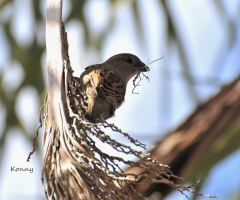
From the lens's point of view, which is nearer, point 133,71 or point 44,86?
point 44,86

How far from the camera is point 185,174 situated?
260cm

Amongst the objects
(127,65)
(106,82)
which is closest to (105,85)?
(106,82)

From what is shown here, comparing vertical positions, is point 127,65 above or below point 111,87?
above

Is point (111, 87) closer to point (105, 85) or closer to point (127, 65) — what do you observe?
point (105, 85)

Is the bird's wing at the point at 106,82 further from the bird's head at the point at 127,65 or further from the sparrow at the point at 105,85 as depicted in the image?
the bird's head at the point at 127,65

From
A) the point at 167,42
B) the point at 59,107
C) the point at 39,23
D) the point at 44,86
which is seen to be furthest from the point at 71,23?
the point at 59,107

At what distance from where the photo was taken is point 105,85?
3.62 m

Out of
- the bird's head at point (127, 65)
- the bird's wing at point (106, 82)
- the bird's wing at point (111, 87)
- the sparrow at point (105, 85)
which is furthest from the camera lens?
the bird's head at point (127, 65)

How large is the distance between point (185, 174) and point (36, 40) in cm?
214

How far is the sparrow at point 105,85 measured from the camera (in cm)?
317

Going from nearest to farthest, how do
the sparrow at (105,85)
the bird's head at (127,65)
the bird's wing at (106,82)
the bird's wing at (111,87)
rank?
1. the sparrow at (105,85)
2. the bird's wing at (106,82)
3. the bird's wing at (111,87)
4. the bird's head at (127,65)

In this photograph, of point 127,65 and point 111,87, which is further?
point 127,65

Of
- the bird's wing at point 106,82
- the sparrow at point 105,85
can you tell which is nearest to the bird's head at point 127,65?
the sparrow at point 105,85

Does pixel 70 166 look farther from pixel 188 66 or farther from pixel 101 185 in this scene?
pixel 188 66
